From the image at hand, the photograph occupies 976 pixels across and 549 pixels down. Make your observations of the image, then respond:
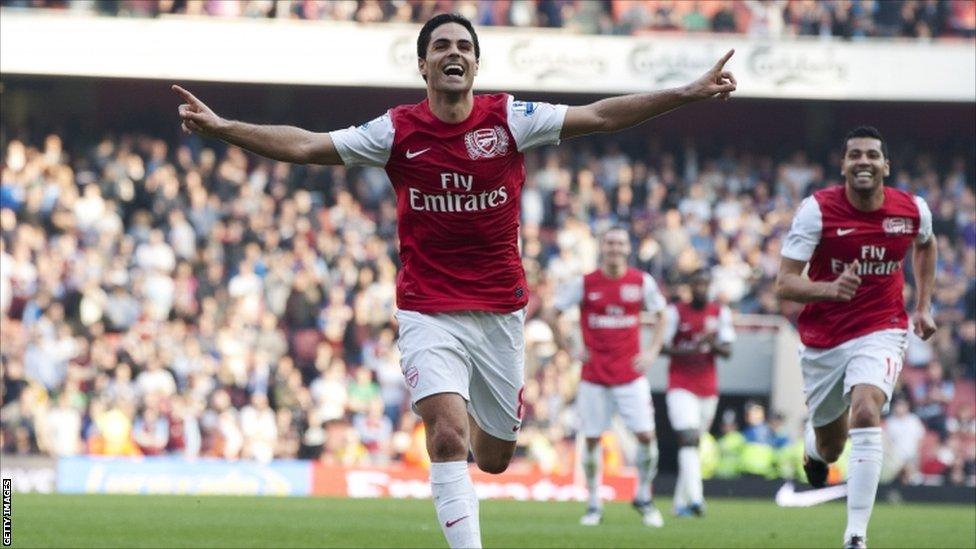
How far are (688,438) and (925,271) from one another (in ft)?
17.6

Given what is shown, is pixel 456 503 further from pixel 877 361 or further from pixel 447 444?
pixel 877 361

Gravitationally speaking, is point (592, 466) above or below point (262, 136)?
below

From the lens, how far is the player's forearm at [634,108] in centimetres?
806

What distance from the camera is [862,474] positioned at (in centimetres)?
1051

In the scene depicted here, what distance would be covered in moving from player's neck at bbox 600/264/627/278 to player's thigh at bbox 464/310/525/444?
282 inches

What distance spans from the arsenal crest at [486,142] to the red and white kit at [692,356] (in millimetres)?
8841

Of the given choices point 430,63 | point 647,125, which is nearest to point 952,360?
point 647,125

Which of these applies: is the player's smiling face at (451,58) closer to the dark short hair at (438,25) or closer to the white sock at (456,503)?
the dark short hair at (438,25)

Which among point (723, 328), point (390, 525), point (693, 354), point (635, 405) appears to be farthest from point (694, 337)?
point (390, 525)

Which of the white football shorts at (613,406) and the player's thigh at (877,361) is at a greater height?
the player's thigh at (877,361)

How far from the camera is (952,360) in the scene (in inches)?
1040

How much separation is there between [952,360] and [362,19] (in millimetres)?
11763

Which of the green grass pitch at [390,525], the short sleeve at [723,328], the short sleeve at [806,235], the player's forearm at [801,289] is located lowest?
the green grass pitch at [390,525]

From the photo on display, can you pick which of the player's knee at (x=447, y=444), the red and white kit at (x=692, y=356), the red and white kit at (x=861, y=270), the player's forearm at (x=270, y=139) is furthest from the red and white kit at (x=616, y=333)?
the player's forearm at (x=270, y=139)
